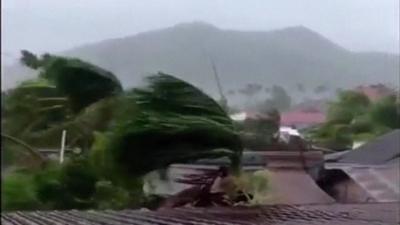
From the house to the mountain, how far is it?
312mm

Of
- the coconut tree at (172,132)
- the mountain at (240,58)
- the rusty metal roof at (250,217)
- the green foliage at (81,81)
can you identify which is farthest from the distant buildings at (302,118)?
the green foliage at (81,81)

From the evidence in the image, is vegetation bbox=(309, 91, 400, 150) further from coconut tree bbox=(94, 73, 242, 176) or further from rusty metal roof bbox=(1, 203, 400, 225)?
rusty metal roof bbox=(1, 203, 400, 225)

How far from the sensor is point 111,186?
335 centimetres

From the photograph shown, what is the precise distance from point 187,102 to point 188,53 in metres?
0.23

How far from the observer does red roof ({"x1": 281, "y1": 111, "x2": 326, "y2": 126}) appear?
3.38 metres

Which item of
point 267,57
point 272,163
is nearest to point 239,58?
point 267,57

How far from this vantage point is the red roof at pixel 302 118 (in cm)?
338

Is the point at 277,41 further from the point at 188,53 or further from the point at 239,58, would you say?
the point at 188,53

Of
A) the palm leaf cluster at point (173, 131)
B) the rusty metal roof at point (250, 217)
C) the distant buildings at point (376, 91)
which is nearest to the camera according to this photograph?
the rusty metal roof at point (250, 217)

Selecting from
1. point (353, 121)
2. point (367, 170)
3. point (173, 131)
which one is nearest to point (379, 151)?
point (367, 170)

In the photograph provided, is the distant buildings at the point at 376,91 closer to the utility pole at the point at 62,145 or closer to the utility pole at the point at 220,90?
the utility pole at the point at 220,90

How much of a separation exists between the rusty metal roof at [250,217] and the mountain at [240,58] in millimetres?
620

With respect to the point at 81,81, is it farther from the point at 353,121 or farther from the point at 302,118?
the point at 353,121

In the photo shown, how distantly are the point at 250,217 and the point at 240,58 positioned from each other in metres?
1.09
